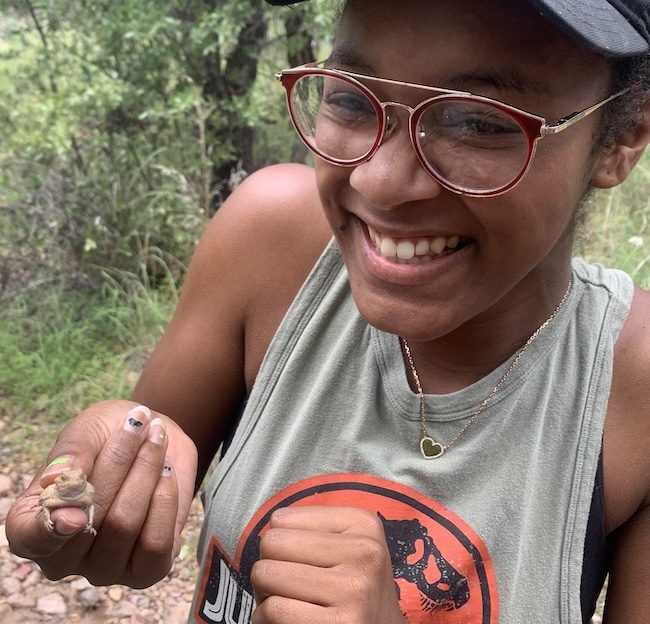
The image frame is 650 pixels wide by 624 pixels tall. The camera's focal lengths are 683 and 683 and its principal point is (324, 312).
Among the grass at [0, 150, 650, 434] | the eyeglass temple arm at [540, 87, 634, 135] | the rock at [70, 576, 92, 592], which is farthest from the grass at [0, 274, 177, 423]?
the eyeglass temple arm at [540, 87, 634, 135]

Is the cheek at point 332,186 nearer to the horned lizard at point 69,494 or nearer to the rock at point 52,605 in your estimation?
the horned lizard at point 69,494

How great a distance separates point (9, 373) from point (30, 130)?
1412mm

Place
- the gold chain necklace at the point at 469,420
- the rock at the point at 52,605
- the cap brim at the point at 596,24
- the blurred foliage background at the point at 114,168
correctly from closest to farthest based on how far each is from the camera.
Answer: the cap brim at the point at 596,24, the gold chain necklace at the point at 469,420, the rock at the point at 52,605, the blurred foliage background at the point at 114,168

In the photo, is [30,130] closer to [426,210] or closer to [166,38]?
[166,38]

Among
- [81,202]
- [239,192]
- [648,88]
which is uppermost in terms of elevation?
[648,88]

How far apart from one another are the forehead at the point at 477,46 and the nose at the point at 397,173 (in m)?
0.07

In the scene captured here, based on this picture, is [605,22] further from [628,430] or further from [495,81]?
[628,430]

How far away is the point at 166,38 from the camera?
13.1 ft

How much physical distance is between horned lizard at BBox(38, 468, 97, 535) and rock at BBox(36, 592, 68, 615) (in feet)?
6.01

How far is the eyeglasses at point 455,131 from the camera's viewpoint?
0.96m

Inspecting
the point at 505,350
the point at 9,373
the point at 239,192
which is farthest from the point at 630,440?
the point at 9,373

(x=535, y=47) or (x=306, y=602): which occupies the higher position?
(x=535, y=47)

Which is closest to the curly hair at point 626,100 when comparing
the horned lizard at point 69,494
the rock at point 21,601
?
the horned lizard at point 69,494

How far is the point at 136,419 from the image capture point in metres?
1.15
